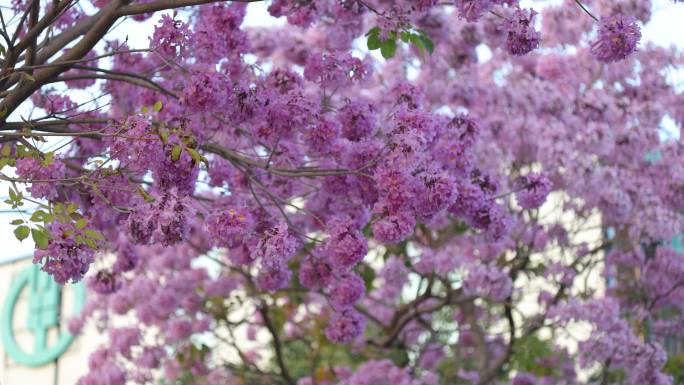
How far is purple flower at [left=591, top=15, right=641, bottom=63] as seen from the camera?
16.3ft

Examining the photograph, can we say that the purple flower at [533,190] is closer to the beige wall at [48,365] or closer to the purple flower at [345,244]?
the purple flower at [345,244]

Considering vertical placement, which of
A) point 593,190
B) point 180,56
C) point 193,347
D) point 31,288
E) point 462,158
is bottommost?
point 462,158

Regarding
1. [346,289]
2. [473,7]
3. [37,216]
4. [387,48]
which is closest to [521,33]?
[473,7]

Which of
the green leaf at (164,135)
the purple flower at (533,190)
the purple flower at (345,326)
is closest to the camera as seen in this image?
the green leaf at (164,135)

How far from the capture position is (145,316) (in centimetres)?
979

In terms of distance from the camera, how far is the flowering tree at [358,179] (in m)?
4.58

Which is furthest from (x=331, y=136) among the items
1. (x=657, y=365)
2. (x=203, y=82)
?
(x=657, y=365)

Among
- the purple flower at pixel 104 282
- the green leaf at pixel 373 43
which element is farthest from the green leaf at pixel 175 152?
the purple flower at pixel 104 282

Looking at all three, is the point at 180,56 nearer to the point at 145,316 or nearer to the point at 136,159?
the point at 136,159

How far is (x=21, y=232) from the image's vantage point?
12.4ft

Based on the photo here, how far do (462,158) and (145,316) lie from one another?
5.33 m

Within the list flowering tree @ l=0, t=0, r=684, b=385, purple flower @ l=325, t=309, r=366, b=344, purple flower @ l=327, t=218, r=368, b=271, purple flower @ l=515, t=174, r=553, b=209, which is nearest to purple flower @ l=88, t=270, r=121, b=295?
flowering tree @ l=0, t=0, r=684, b=385

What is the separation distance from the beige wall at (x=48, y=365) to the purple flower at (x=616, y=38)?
2092 cm

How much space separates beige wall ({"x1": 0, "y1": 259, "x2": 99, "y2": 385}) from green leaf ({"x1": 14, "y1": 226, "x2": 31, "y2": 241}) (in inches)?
831
